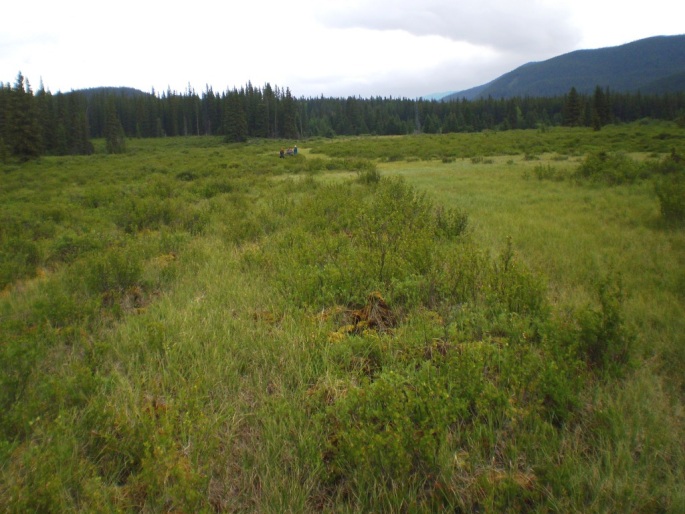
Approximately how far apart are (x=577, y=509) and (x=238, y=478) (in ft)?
5.80

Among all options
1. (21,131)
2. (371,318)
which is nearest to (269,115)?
(21,131)

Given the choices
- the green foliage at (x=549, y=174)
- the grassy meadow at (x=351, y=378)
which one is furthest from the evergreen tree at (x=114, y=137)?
the grassy meadow at (x=351, y=378)

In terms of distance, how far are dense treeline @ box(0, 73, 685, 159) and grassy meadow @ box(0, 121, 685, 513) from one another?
5858cm

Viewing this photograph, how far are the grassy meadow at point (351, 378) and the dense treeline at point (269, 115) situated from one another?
5858 cm

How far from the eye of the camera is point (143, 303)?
464 cm

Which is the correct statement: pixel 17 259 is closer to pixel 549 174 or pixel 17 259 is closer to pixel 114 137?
pixel 549 174

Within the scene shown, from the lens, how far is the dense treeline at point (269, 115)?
5731 centimetres

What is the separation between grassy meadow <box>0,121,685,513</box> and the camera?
6.89 ft

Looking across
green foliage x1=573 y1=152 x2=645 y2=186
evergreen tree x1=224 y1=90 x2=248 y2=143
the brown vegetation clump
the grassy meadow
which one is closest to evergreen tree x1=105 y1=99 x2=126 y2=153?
evergreen tree x1=224 y1=90 x2=248 y2=143

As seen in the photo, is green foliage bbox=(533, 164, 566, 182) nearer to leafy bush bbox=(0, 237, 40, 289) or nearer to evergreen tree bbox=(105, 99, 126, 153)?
leafy bush bbox=(0, 237, 40, 289)

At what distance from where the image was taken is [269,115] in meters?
78.8

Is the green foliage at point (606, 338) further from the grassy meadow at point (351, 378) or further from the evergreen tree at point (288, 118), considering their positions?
the evergreen tree at point (288, 118)

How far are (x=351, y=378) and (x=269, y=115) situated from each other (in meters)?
82.5

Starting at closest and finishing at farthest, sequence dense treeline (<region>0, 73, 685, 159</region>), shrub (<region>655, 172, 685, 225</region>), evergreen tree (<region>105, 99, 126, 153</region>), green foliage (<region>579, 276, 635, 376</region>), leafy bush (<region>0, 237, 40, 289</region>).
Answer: green foliage (<region>579, 276, 635, 376</region>)
leafy bush (<region>0, 237, 40, 289</region>)
shrub (<region>655, 172, 685, 225</region>)
evergreen tree (<region>105, 99, 126, 153</region>)
dense treeline (<region>0, 73, 685, 159</region>)
